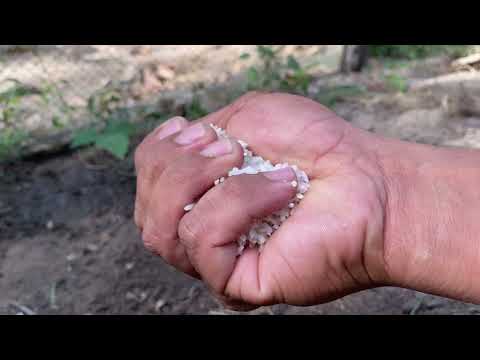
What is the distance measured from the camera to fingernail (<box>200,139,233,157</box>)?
1.13 meters

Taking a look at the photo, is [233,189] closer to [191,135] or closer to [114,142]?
[191,135]

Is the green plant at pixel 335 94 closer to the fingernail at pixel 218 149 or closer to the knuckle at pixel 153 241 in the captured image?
the fingernail at pixel 218 149

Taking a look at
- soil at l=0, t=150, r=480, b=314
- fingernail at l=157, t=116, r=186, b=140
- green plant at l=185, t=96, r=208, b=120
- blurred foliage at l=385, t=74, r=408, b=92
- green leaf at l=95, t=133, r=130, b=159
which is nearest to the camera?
fingernail at l=157, t=116, r=186, b=140

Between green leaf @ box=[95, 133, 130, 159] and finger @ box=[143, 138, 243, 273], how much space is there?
4.05 ft

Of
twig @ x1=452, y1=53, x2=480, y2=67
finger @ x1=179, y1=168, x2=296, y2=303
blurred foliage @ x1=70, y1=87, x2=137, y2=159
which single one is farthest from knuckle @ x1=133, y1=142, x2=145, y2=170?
twig @ x1=452, y1=53, x2=480, y2=67

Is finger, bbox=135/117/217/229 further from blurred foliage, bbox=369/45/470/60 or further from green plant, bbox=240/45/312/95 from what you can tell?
blurred foliage, bbox=369/45/470/60

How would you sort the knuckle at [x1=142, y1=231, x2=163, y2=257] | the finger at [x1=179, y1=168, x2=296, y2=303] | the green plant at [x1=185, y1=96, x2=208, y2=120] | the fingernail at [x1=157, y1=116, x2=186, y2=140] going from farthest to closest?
the green plant at [x1=185, y1=96, x2=208, y2=120] → the fingernail at [x1=157, y1=116, x2=186, y2=140] → the knuckle at [x1=142, y1=231, x2=163, y2=257] → the finger at [x1=179, y1=168, x2=296, y2=303]

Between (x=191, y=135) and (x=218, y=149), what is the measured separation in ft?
0.24

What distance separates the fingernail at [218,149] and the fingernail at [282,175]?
10 cm

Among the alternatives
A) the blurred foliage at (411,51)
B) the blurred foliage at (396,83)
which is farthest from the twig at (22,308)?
the blurred foliage at (411,51)

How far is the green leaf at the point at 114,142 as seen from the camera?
232 cm

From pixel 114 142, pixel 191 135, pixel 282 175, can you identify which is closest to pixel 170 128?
pixel 191 135

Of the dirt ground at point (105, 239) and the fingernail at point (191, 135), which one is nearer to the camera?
the fingernail at point (191, 135)

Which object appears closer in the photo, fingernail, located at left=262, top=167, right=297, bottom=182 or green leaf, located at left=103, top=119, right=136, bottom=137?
fingernail, located at left=262, top=167, right=297, bottom=182
